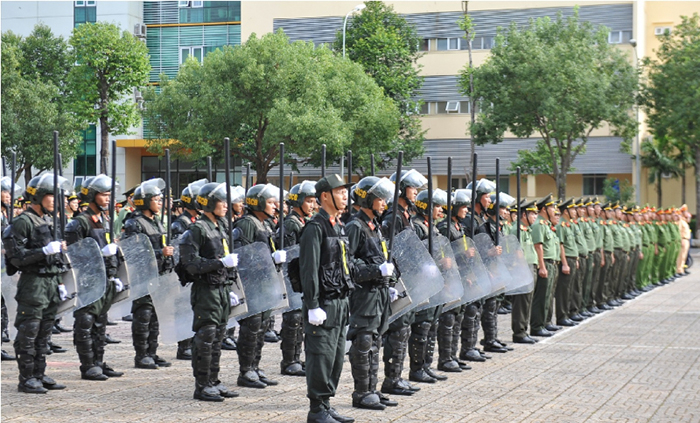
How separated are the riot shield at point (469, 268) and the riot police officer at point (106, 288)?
141 inches

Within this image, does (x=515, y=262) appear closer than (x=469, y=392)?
No

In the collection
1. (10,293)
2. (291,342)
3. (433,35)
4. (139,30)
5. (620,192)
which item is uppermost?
(139,30)

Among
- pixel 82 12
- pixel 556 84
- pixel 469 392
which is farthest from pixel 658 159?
pixel 469 392

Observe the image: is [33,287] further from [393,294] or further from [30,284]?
[393,294]

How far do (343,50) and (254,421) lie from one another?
38081mm

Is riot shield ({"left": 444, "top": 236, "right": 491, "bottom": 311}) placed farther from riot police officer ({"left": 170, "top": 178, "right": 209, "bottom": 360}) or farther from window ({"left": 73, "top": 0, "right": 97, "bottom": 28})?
window ({"left": 73, "top": 0, "right": 97, "bottom": 28})

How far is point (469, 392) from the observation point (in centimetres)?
1027

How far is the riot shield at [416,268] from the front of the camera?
9.98 metres

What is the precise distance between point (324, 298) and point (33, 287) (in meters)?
2.95

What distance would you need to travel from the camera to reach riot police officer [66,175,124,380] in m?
10.5

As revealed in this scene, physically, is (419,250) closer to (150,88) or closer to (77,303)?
(77,303)

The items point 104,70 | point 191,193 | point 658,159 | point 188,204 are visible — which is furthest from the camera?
point 658,159

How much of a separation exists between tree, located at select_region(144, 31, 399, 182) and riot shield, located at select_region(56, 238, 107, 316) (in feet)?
88.0

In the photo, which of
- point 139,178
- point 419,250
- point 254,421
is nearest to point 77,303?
point 254,421
